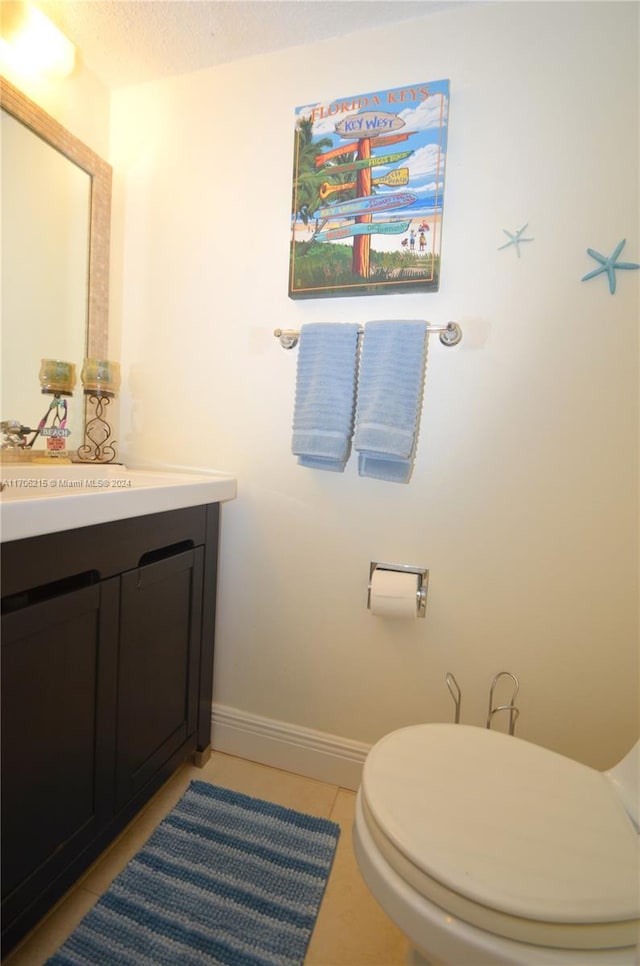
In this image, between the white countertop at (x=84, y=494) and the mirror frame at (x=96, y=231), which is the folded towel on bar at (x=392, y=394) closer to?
the white countertop at (x=84, y=494)

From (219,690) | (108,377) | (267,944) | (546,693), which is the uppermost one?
(108,377)

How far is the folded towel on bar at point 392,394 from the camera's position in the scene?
104 centimetres

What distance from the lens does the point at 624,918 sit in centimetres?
52

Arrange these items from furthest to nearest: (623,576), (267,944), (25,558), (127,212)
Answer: (127,212), (623,576), (267,944), (25,558)

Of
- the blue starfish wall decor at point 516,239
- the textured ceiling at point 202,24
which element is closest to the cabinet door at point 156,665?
the blue starfish wall decor at point 516,239

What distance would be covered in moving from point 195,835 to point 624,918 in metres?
0.97

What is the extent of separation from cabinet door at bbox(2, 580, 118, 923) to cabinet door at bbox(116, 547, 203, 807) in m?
0.04

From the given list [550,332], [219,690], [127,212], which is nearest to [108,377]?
[127,212]

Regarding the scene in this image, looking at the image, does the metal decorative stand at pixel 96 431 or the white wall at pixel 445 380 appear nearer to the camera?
the white wall at pixel 445 380

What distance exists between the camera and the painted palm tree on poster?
1.08 m

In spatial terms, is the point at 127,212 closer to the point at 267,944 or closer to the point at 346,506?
the point at 346,506

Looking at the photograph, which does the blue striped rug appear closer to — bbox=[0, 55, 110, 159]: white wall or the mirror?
the mirror

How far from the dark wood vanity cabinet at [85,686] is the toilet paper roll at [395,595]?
0.50 meters

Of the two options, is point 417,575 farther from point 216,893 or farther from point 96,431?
point 96,431
